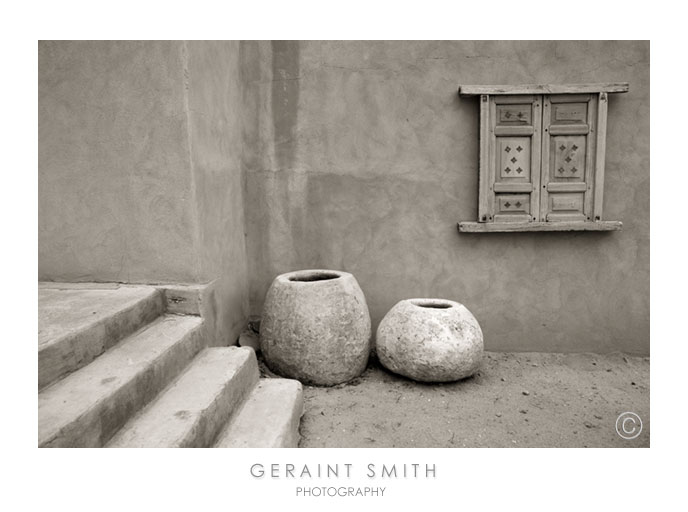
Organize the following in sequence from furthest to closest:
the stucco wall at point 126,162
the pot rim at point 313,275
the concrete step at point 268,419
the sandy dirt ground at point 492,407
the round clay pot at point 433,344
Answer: the pot rim at point 313,275
the round clay pot at point 433,344
the stucco wall at point 126,162
the sandy dirt ground at point 492,407
the concrete step at point 268,419

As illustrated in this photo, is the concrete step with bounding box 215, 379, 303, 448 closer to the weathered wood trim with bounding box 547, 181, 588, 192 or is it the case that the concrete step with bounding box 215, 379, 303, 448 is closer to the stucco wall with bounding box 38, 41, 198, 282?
the stucco wall with bounding box 38, 41, 198, 282

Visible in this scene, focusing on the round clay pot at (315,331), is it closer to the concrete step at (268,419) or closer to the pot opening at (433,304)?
the concrete step at (268,419)

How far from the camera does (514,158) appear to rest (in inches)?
118

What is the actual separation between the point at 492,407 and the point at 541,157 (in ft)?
5.69

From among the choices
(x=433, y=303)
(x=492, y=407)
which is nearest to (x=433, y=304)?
(x=433, y=303)

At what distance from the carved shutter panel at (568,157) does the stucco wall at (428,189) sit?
17 cm

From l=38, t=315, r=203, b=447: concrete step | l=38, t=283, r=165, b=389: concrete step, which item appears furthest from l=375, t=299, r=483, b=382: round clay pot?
l=38, t=283, r=165, b=389: concrete step

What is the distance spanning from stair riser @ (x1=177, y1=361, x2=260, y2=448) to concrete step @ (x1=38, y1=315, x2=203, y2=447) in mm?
270

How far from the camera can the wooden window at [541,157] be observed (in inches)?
116

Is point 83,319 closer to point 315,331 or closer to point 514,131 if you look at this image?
point 315,331

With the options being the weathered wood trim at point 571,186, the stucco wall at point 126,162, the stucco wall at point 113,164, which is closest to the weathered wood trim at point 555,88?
the weathered wood trim at point 571,186

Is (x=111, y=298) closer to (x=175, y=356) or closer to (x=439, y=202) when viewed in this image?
(x=175, y=356)

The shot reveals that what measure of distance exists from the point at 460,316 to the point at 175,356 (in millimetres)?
1644

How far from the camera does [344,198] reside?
3.15m
